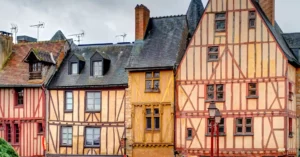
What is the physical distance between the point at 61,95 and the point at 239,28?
11334mm

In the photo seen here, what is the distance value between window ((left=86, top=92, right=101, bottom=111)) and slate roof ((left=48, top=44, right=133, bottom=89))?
1.66ft

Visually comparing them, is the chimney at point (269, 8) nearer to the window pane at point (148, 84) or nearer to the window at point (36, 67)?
the window pane at point (148, 84)

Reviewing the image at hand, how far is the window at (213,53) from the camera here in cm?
3038

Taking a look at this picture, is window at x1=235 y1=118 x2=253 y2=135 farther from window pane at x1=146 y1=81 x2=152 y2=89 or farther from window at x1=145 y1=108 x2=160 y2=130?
window pane at x1=146 y1=81 x2=152 y2=89

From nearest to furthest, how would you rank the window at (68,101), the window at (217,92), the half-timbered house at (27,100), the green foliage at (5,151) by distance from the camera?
the green foliage at (5,151) < the window at (217,92) < the window at (68,101) < the half-timbered house at (27,100)

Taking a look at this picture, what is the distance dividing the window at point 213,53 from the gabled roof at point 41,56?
10.1 metres

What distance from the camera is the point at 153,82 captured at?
3156cm

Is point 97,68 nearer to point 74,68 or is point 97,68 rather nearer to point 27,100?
point 74,68

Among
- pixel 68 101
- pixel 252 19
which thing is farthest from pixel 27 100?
pixel 252 19

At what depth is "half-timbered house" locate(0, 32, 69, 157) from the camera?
34.0 meters

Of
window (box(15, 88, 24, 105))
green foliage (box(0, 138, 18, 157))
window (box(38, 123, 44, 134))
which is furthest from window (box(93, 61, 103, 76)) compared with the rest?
green foliage (box(0, 138, 18, 157))

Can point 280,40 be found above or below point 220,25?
below

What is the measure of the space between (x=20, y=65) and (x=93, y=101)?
5.88 meters

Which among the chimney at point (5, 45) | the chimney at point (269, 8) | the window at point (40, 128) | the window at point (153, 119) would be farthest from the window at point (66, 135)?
the chimney at point (269, 8)
